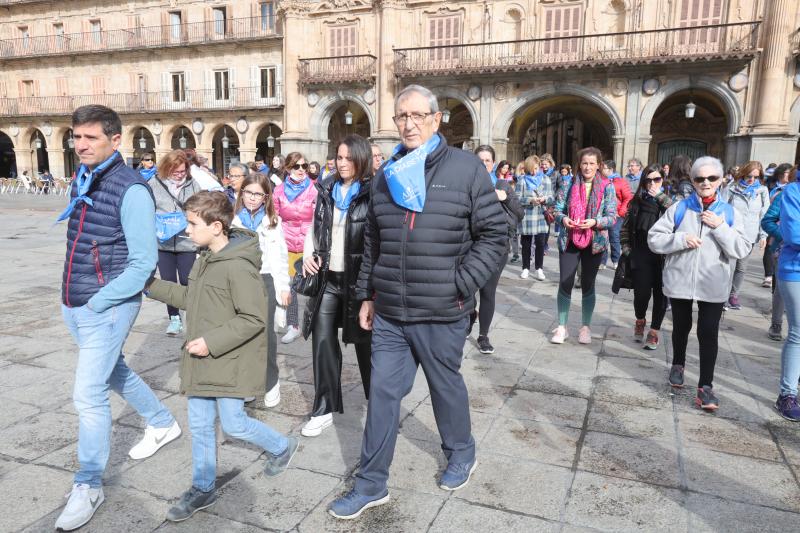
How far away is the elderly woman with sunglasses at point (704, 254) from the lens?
409 centimetres

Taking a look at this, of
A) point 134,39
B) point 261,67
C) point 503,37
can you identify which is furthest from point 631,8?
point 134,39

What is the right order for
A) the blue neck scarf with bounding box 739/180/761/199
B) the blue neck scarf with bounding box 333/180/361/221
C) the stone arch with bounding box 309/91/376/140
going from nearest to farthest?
the blue neck scarf with bounding box 333/180/361/221 < the blue neck scarf with bounding box 739/180/761/199 < the stone arch with bounding box 309/91/376/140

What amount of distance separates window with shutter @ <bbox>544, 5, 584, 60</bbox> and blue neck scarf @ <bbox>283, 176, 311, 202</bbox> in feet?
59.2

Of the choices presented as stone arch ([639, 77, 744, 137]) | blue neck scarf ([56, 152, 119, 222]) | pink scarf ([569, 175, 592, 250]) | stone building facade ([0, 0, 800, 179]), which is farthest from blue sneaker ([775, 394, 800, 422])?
stone arch ([639, 77, 744, 137])

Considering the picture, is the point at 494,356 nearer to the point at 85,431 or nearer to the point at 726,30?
the point at 85,431

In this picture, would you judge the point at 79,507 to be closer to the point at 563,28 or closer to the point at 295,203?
the point at 295,203

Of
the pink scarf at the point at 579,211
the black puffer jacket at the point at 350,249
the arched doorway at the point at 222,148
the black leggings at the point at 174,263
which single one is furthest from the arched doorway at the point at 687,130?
the black puffer jacket at the point at 350,249

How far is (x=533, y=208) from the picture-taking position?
29.8 ft

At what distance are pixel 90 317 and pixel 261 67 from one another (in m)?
26.7

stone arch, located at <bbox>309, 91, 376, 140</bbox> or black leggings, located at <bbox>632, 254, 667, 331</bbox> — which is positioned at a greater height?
stone arch, located at <bbox>309, 91, 376, 140</bbox>

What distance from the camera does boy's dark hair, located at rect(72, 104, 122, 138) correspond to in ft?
8.90

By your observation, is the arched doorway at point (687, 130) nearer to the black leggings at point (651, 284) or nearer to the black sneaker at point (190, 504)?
the black leggings at point (651, 284)

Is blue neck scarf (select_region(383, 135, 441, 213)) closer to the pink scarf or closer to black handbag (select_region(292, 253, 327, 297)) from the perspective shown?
black handbag (select_region(292, 253, 327, 297))

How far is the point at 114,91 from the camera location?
100 ft
